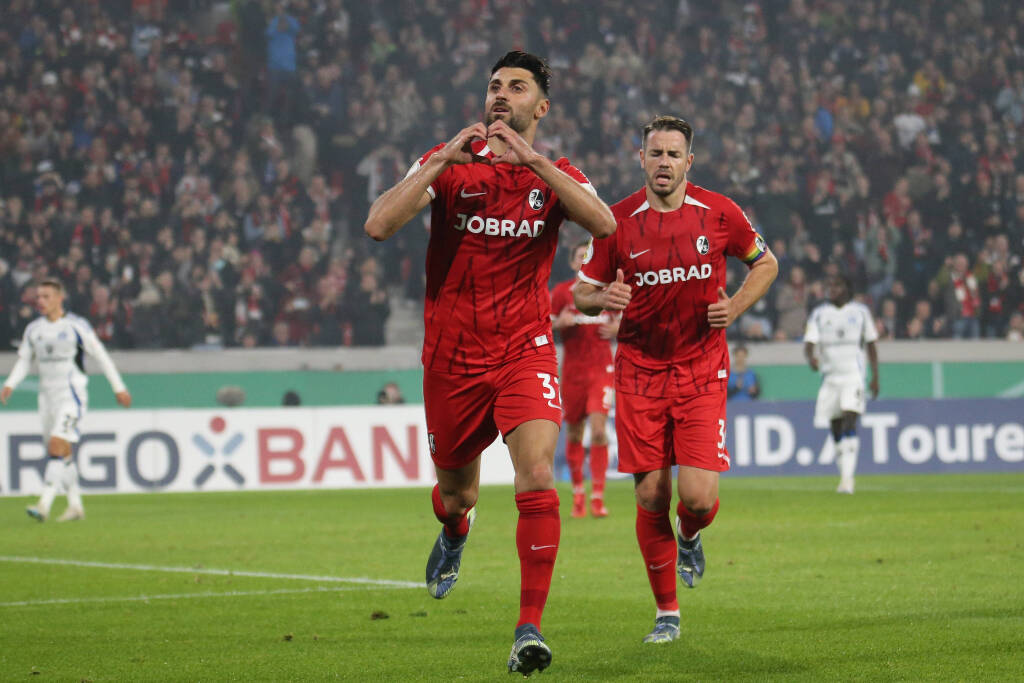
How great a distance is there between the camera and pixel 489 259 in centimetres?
617

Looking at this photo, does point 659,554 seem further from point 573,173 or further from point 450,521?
point 573,173

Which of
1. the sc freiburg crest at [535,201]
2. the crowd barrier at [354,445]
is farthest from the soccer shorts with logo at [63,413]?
the sc freiburg crest at [535,201]

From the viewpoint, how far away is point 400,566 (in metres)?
10.5

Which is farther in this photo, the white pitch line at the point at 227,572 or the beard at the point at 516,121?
the white pitch line at the point at 227,572

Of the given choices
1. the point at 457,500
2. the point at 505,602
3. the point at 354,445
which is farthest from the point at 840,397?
the point at 457,500

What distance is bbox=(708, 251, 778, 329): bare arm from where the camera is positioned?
6922 mm

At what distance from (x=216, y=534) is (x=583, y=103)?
14.9 meters

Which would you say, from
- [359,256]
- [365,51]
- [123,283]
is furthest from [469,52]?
[123,283]

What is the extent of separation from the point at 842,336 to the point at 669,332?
37.0ft

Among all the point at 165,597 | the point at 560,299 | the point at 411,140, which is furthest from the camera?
the point at 411,140

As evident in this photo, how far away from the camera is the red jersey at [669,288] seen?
712 centimetres

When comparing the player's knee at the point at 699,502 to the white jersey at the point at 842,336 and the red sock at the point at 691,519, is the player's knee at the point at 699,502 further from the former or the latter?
the white jersey at the point at 842,336

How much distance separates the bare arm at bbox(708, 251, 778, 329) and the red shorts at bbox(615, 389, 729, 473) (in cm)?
39

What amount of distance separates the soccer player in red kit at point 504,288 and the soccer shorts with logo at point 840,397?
38.9ft
